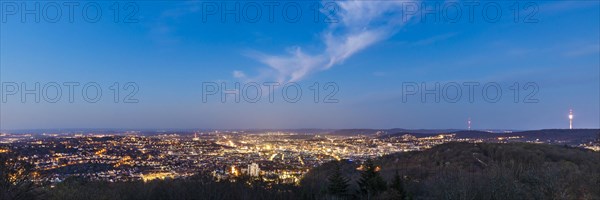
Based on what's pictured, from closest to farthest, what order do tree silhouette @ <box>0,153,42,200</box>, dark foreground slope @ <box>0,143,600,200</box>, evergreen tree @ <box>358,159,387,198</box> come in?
tree silhouette @ <box>0,153,42,200</box> < dark foreground slope @ <box>0,143,600,200</box> < evergreen tree @ <box>358,159,387,198</box>

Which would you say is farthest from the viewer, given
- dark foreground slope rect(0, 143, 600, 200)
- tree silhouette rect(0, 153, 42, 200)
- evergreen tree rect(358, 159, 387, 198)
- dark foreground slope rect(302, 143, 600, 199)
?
evergreen tree rect(358, 159, 387, 198)

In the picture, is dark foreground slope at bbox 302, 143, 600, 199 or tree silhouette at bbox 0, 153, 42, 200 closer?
tree silhouette at bbox 0, 153, 42, 200

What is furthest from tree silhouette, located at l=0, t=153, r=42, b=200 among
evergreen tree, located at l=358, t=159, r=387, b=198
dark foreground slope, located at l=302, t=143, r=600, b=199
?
evergreen tree, located at l=358, t=159, r=387, b=198

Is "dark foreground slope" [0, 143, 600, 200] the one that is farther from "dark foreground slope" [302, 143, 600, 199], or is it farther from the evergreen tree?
the evergreen tree

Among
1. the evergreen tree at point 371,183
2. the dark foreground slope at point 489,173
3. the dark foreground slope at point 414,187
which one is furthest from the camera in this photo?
the evergreen tree at point 371,183

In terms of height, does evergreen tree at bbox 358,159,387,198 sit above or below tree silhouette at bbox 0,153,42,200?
below

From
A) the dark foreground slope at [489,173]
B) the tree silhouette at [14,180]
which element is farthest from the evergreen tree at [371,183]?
the tree silhouette at [14,180]

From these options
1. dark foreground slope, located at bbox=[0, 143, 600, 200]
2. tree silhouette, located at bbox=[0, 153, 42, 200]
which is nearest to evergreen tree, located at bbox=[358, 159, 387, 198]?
dark foreground slope, located at bbox=[0, 143, 600, 200]

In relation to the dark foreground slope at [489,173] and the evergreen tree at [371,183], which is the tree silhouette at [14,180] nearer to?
the dark foreground slope at [489,173]

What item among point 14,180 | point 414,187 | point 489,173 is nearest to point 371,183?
point 414,187
